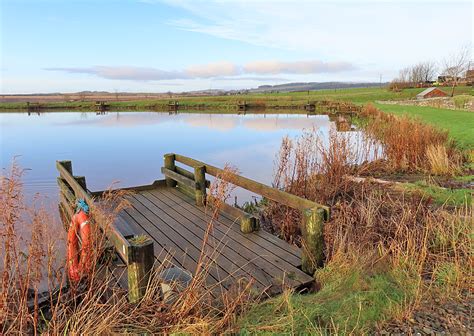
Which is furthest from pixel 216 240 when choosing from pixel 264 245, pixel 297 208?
pixel 297 208

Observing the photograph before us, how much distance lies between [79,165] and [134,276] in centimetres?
1555

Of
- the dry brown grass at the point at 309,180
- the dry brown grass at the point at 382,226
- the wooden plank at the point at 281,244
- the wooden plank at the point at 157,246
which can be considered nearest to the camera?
the dry brown grass at the point at 382,226

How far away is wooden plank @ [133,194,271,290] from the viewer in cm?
482

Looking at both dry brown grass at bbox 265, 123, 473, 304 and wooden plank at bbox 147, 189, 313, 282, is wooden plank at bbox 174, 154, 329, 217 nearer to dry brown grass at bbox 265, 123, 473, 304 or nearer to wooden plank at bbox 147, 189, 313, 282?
dry brown grass at bbox 265, 123, 473, 304

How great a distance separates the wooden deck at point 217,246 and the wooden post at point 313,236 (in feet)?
0.74

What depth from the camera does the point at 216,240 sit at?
6102 mm

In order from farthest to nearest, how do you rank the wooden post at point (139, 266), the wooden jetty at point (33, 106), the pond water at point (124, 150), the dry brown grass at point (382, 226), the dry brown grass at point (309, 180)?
the wooden jetty at point (33, 106) < the pond water at point (124, 150) < the dry brown grass at point (309, 180) < the dry brown grass at point (382, 226) < the wooden post at point (139, 266)

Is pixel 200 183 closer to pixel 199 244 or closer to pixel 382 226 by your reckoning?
pixel 199 244

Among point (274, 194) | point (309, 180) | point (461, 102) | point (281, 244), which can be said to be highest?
point (461, 102)

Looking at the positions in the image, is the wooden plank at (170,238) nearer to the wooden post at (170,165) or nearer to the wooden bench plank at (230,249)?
the wooden bench plank at (230,249)

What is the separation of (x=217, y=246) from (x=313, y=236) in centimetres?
136

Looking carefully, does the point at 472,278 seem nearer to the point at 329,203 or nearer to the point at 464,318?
the point at 464,318

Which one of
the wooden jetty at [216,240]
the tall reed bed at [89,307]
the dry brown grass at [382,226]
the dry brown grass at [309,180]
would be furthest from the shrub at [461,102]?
the tall reed bed at [89,307]

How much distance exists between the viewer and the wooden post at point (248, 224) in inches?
253
